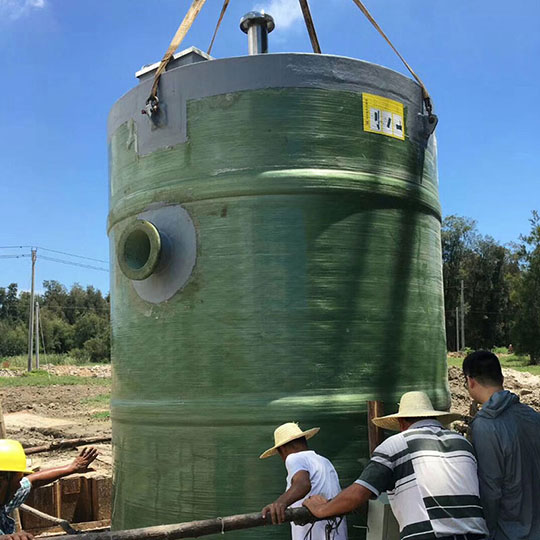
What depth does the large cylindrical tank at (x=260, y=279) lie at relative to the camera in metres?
4.11

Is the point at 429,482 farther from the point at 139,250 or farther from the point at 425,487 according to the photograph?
the point at 139,250

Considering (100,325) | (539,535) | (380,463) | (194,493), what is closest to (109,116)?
(194,493)

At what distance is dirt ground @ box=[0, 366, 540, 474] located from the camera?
533 inches

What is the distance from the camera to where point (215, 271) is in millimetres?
4246

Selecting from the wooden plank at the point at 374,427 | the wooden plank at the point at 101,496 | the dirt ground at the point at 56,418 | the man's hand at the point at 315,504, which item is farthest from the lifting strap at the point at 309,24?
the dirt ground at the point at 56,418

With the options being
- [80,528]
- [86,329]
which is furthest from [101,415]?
[86,329]

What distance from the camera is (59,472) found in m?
4.14

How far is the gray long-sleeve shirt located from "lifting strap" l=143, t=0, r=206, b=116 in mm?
3121

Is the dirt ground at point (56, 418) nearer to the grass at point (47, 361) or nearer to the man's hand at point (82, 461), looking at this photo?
the man's hand at point (82, 461)

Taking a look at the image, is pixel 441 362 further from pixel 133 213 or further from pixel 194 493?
pixel 133 213

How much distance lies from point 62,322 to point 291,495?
78.3 m

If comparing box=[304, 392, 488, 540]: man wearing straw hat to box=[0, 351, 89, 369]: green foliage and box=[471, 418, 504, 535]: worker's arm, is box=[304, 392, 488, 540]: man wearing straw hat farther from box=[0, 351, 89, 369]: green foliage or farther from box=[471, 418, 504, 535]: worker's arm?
box=[0, 351, 89, 369]: green foliage

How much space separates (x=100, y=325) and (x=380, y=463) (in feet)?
249

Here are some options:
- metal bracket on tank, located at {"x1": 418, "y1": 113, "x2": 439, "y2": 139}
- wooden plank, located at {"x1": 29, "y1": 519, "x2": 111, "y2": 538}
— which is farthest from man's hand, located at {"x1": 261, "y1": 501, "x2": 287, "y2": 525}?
wooden plank, located at {"x1": 29, "y1": 519, "x2": 111, "y2": 538}
